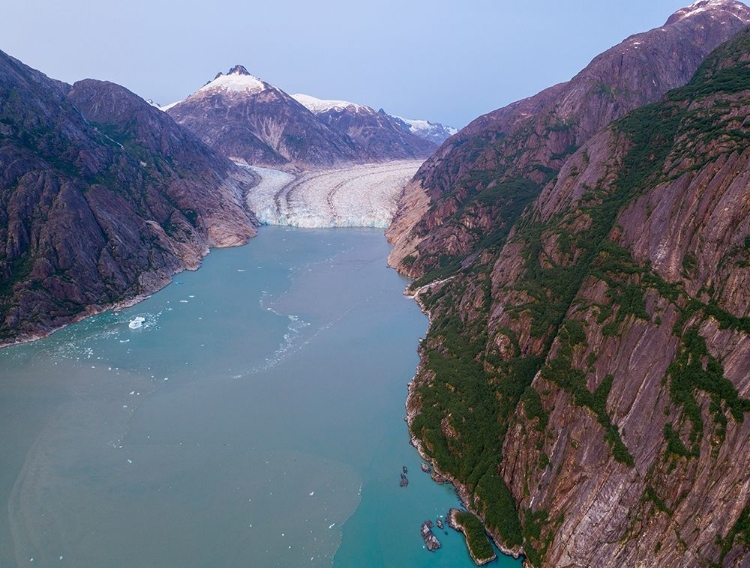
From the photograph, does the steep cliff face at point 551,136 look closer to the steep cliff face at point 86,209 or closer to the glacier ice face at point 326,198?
the glacier ice face at point 326,198

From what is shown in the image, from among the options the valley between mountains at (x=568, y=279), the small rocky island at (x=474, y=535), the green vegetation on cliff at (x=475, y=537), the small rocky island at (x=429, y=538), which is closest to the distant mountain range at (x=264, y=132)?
the valley between mountains at (x=568, y=279)

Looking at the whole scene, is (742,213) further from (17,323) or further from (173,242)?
(173,242)

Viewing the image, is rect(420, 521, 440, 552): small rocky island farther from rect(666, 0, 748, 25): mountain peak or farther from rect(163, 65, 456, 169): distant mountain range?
rect(163, 65, 456, 169): distant mountain range

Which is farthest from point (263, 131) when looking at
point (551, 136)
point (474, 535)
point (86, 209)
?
point (474, 535)

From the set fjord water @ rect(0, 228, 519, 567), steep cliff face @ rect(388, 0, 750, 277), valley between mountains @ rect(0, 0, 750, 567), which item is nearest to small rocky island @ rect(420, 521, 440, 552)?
fjord water @ rect(0, 228, 519, 567)

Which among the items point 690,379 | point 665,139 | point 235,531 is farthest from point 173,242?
point 690,379

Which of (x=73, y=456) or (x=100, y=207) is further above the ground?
(x=100, y=207)

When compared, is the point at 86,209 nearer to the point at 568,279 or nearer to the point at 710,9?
the point at 568,279
